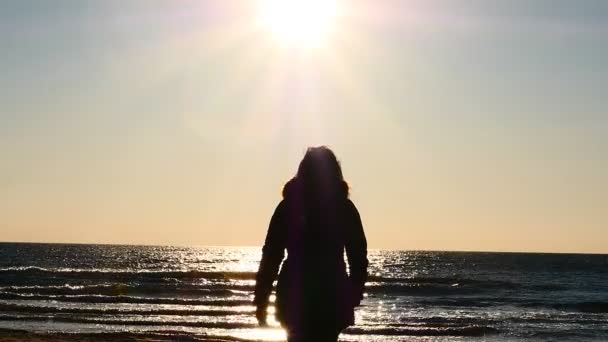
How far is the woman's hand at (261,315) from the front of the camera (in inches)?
200

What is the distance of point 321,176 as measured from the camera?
200 inches

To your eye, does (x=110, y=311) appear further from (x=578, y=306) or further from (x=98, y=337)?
(x=578, y=306)

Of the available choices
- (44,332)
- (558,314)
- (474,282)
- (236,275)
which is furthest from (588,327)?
(236,275)

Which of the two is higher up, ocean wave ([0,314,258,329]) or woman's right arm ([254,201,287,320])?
woman's right arm ([254,201,287,320])

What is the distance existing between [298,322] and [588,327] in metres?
22.7

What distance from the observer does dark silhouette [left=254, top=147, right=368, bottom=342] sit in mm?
5070

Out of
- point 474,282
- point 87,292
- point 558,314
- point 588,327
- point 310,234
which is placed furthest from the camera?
point 474,282

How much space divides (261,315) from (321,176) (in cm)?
93

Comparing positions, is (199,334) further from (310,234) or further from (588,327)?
(310,234)

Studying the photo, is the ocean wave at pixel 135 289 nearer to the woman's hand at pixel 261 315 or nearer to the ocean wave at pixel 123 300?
the ocean wave at pixel 123 300

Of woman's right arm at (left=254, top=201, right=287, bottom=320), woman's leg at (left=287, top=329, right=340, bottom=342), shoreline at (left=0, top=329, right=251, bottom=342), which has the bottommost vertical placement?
shoreline at (left=0, top=329, right=251, bottom=342)

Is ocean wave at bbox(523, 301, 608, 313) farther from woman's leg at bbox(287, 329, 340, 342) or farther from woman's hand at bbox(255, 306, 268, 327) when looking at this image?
woman's hand at bbox(255, 306, 268, 327)

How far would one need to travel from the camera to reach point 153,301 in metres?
33.0

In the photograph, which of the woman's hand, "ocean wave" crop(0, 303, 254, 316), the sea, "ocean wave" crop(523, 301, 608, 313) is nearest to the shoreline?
the sea
